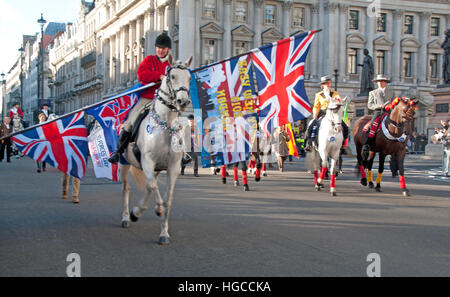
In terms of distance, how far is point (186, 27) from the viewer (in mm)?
53500

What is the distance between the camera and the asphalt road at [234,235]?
226 inches

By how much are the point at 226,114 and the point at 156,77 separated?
1.56 m

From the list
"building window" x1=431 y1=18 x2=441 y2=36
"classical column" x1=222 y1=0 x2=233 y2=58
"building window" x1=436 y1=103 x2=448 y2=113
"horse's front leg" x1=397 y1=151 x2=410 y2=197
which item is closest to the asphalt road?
"horse's front leg" x1=397 y1=151 x2=410 y2=197

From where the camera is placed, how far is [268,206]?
10.8m

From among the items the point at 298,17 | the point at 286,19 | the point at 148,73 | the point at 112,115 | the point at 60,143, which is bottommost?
the point at 60,143

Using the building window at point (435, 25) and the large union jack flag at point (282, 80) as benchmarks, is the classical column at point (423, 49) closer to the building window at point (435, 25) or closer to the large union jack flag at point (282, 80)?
the building window at point (435, 25)

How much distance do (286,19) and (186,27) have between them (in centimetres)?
1210

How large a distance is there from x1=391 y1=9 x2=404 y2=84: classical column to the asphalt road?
2005 inches

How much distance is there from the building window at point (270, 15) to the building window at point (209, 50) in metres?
7.01

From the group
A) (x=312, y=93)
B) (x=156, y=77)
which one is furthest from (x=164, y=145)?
(x=312, y=93)

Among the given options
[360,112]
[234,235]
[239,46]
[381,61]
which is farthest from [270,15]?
[234,235]

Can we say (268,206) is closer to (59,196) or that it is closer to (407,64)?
(59,196)

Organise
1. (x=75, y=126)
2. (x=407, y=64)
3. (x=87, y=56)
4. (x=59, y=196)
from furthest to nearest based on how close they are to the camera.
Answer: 1. (x=87, y=56)
2. (x=407, y=64)
3. (x=59, y=196)
4. (x=75, y=126)

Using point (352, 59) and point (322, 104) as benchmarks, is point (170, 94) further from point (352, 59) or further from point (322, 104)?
Result: point (352, 59)
